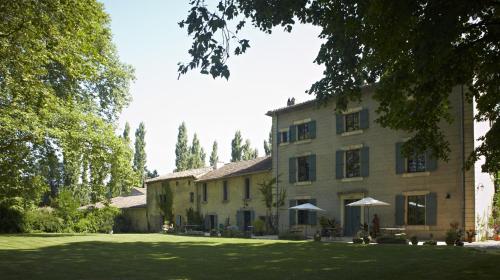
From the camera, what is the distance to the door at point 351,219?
29781 millimetres

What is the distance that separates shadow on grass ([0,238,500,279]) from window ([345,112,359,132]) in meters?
14.3

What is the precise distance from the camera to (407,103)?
41.1 feet

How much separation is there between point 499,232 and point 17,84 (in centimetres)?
2247

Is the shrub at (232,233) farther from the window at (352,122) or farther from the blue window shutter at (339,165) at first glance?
the window at (352,122)

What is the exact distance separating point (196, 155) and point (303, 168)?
42025 mm

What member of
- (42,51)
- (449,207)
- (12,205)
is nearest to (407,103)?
(42,51)

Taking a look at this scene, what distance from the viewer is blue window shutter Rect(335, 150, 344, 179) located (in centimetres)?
3085

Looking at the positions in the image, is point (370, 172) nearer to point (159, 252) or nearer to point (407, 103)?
point (159, 252)

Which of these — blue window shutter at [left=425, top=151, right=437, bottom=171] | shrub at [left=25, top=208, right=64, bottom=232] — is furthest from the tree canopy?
blue window shutter at [left=425, top=151, right=437, bottom=171]

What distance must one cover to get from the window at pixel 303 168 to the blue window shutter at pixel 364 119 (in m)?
4.99

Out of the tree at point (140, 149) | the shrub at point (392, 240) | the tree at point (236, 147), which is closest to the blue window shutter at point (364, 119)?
the shrub at point (392, 240)

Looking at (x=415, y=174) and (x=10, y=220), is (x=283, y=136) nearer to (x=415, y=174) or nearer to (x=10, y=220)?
(x=415, y=174)

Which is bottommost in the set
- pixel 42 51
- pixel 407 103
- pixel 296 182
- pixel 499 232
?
pixel 499 232

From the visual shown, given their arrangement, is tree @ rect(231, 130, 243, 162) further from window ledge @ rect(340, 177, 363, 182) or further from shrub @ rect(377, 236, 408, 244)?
shrub @ rect(377, 236, 408, 244)
